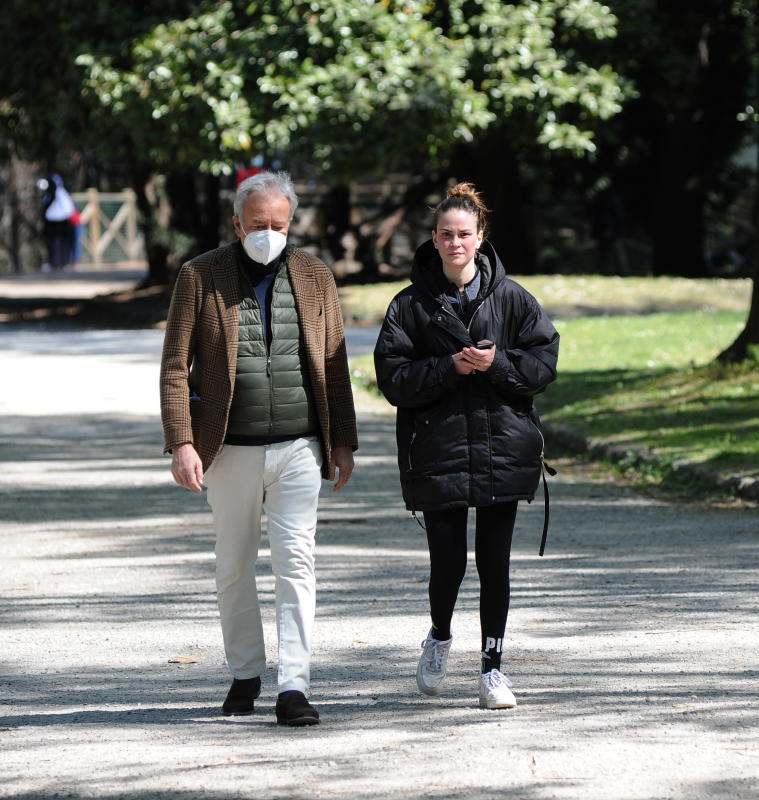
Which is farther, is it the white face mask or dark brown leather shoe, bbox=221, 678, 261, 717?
dark brown leather shoe, bbox=221, 678, 261, 717

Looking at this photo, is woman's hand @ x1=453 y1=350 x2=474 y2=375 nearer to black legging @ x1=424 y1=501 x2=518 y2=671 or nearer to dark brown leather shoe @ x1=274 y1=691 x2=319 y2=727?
black legging @ x1=424 y1=501 x2=518 y2=671

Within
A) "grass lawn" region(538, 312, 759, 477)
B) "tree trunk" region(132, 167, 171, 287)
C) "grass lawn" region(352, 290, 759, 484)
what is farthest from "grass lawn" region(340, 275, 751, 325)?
"tree trunk" region(132, 167, 171, 287)

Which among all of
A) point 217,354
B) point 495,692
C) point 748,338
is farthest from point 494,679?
point 748,338

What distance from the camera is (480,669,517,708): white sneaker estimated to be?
18.3ft

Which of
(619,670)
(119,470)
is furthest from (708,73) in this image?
(619,670)

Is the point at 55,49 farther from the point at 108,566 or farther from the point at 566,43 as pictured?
the point at 108,566

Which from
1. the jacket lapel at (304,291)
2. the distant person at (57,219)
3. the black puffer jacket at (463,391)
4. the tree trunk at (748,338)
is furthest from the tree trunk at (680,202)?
the jacket lapel at (304,291)

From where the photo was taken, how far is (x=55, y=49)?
26.5m

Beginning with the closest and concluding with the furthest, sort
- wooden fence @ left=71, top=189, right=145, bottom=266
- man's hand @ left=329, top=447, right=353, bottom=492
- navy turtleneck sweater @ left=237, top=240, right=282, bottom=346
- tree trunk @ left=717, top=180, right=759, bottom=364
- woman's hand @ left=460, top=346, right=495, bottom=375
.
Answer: woman's hand @ left=460, top=346, right=495, bottom=375 → navy turtleneck sweater @ left=237, top=240, right=282, bottom=346 → man's hand @ left=329, top=447, right=353, bottom=492 → tree trunk @ left=717, top=180, right=759, bottom=364 → wooden fence @ left=71, top=189, right=145, bottom=266

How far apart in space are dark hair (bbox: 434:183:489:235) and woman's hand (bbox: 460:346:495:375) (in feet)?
1.51

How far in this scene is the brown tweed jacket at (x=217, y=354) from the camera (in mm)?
5504

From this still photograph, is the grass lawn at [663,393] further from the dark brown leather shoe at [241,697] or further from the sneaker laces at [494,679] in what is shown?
the dark brown leather shoe at [241,697]

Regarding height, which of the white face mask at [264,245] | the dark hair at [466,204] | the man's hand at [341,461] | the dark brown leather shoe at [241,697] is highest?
the dark hair at [466,204]

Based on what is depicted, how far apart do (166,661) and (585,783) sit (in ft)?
7.73
